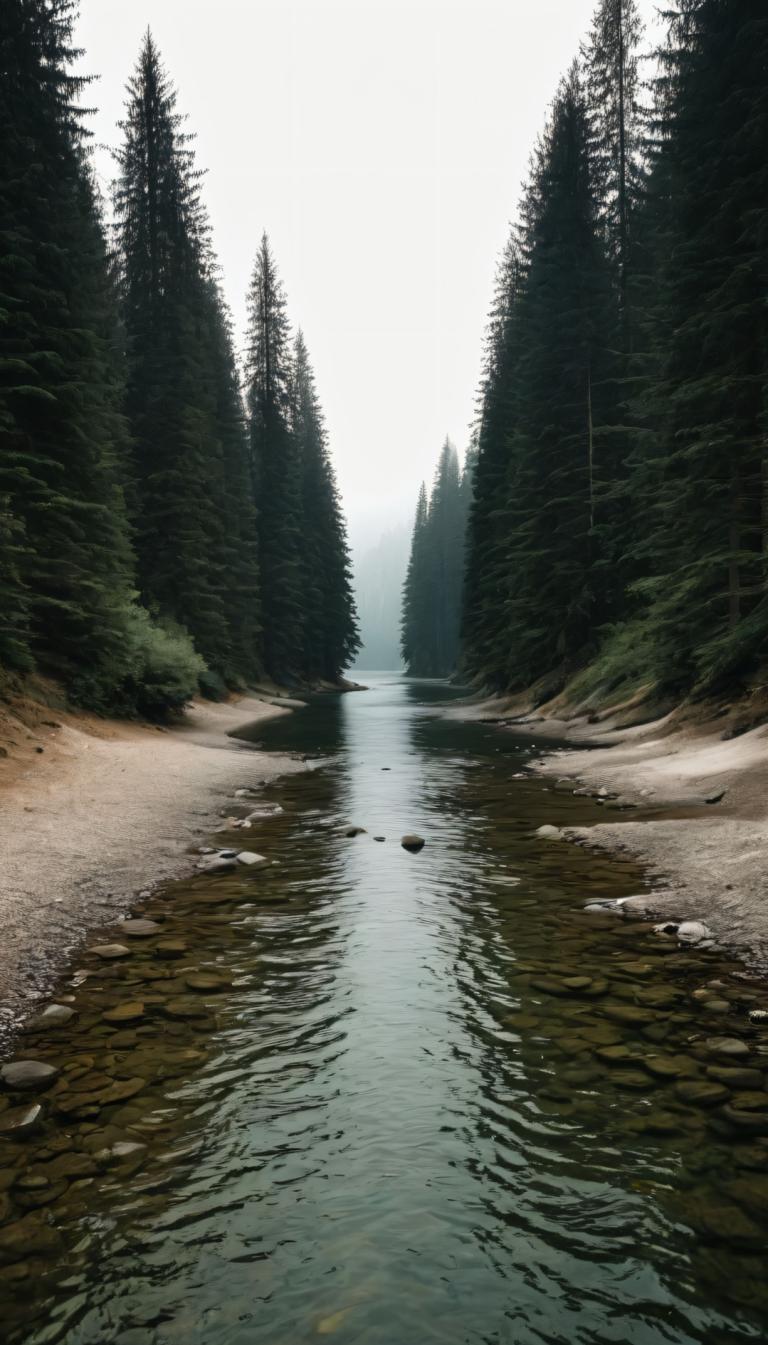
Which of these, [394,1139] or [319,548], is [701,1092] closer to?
[394,1139]

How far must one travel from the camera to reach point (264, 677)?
4619 centimetres

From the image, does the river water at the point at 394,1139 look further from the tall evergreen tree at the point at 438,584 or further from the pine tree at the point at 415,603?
Result: the pine tree at the point at 415,603

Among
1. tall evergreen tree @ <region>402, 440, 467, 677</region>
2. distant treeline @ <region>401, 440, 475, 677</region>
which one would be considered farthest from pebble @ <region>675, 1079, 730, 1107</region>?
tall evergreen tree @ <region>402, 440, 467, 677</region>

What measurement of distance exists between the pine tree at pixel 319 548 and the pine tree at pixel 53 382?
33923 millimetres

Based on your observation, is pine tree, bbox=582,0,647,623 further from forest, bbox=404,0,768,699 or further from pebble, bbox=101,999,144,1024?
pebble, bbox=101,999,144,1024

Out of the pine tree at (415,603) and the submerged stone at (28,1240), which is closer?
the submerged stone at (28,1240)

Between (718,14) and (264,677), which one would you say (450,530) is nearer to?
(264,677)

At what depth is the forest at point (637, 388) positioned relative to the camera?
703 inches

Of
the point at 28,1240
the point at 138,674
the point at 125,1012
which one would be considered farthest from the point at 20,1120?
the point at 138,674

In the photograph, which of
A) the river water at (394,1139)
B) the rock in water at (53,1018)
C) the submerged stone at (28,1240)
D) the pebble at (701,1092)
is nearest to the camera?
the river water at (394,1139)

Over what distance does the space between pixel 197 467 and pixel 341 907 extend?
25.8m

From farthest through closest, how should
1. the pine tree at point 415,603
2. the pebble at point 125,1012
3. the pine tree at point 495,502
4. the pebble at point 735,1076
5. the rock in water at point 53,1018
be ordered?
the pine tree at point 415,603 → the pine tree at point 495,502 → the pebble at point 125,1012 → the rock in water at point 53,1018 → the pebble at point 735,1076

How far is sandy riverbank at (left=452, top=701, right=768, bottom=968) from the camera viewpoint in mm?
7676

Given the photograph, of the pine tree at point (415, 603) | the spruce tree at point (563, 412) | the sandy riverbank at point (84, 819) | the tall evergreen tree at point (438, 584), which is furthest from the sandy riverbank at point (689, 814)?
the pine tree at point (415, 603)
